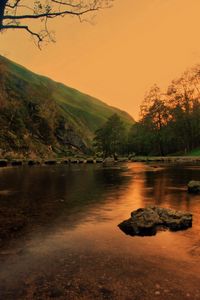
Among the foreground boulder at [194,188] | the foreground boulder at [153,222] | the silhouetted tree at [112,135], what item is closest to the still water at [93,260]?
A: the foreground boulder at [153,222]

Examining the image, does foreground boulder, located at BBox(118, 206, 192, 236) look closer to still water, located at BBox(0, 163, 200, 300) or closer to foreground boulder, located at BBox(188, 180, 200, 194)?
still water, located at BBox(0, 163, 200, 300)

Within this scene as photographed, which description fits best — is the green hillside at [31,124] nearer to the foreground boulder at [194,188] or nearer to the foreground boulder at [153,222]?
the foreground boulder at [194,188]

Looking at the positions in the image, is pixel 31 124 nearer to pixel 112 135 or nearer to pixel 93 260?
pixel 112 135

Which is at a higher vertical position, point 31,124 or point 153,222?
point 31,124

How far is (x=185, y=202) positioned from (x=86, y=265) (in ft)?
35.8

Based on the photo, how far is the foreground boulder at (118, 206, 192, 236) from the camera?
1173 cm

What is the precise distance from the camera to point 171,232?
37.9ft

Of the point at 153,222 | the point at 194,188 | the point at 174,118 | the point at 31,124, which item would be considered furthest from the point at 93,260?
the point at 31,124

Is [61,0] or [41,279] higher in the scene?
[61,0]

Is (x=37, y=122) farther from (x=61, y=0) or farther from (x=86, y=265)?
(x=86, y=265)

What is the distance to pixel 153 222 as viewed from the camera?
40.2 feet

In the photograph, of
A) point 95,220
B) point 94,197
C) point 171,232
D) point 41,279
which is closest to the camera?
point 41,279

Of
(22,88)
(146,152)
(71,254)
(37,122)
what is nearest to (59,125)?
(37,122)

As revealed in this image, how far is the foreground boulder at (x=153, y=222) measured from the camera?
11730mm
